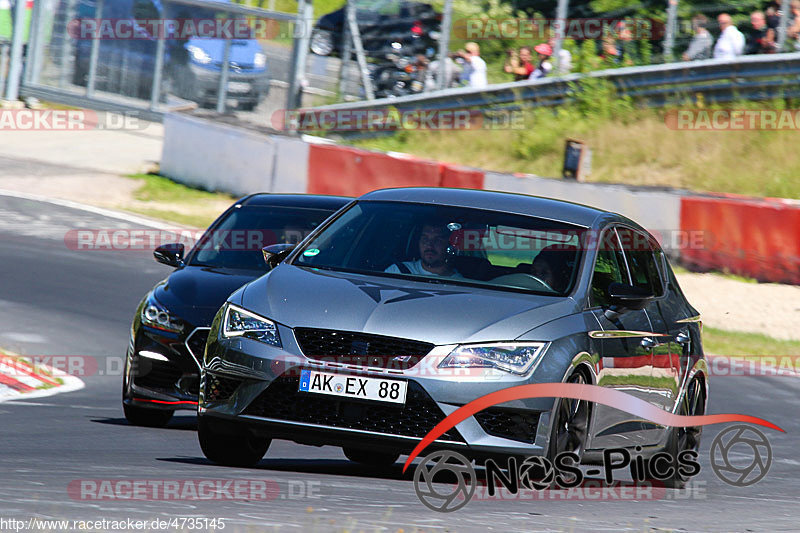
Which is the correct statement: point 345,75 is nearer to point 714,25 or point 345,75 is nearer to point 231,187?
point 231,187

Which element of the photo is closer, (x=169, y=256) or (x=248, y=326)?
(x=248, y=326)

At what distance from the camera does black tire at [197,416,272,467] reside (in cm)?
605

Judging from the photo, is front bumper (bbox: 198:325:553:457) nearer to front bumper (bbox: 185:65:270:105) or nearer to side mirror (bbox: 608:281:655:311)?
side mirror (bbox: 608:281:655:311)

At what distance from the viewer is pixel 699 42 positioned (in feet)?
74.1

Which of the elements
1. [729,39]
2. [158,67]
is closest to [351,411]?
[729,39]

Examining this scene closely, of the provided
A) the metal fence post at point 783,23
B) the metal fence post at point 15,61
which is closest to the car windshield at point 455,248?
the metal fence post at point 783,23

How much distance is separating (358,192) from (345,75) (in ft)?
24.1

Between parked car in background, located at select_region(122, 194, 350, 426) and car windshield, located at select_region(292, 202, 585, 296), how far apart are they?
1.66 m

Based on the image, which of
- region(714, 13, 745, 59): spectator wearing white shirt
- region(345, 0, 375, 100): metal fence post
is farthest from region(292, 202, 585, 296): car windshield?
region(345, 0, 375, 100): metal fence post

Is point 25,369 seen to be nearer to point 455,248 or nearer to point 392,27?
point 455,248

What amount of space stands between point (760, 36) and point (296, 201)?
1381 cm

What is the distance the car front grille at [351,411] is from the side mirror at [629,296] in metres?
1.28

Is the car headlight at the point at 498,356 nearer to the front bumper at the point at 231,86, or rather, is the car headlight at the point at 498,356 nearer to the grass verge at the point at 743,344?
the grass verge at the point at 743,344

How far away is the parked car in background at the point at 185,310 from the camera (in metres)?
8.09
